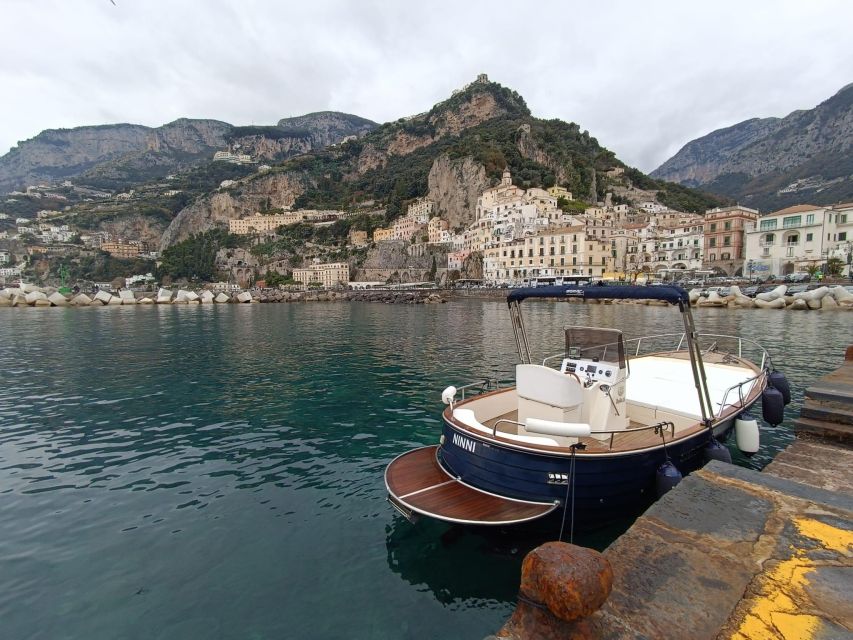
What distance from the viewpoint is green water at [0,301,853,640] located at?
5582mm

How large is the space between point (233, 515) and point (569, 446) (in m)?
6.58

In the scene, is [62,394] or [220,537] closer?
[220,537]

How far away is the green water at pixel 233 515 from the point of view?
5582 millimetres

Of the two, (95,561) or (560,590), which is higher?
(560,590)

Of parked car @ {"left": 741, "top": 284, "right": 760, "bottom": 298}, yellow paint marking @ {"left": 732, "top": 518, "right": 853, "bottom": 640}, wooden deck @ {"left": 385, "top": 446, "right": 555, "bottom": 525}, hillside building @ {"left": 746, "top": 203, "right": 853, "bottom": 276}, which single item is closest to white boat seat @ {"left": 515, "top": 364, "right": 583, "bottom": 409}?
wooden deck @ {"left": 385, "top": 446, "right": 555, "bottom": 525}

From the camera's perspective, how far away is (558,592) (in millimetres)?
2734

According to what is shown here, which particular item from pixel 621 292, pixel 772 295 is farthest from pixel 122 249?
pixel 621 292

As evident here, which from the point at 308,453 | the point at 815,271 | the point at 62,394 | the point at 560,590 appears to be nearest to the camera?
the point at 560,590

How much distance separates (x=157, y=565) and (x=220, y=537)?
98 cm

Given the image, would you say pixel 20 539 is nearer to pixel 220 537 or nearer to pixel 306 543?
pixel 220 537

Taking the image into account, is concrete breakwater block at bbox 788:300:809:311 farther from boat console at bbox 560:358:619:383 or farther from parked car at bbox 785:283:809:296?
boat console at bbox 560:358:619:383

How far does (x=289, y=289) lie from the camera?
136875 mm

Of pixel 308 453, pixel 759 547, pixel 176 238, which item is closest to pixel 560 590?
pixel 759 547

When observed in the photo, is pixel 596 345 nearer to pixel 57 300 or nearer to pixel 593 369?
pixel 593 369
